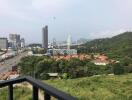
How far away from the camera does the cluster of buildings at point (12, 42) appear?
122000 mm

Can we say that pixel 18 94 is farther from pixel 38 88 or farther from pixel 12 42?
pixel 12 42

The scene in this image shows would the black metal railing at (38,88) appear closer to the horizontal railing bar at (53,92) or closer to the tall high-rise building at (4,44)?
A: the horizontal railing bar at (53,92)

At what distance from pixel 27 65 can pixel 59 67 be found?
269 inches

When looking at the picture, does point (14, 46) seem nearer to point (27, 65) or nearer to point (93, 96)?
point (27, 65)

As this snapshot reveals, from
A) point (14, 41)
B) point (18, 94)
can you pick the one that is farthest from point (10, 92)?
point (14, 41)

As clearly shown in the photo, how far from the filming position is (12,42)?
130250 millimetres

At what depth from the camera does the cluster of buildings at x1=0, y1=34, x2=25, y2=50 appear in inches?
4803

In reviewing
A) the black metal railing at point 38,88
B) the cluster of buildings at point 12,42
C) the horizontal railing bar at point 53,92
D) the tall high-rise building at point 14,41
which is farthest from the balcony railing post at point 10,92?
the tall high-rise building at point 14,41

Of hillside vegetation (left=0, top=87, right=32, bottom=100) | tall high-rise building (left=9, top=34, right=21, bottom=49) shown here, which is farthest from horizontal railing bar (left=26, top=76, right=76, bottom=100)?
tall high-rise building (left=9, top=34, right=21, bottom=49)

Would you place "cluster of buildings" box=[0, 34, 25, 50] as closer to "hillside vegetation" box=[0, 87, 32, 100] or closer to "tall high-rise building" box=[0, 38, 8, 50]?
"tall high-rise building" box=[0, 38, 8, 50]

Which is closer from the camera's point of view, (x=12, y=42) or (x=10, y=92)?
(x=10, y=92)

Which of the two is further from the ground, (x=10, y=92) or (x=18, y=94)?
(x=10, y=92)

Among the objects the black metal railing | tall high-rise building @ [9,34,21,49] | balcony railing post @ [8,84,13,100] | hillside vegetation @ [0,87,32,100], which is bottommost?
hillside vegetation @ [0,87,32,100]

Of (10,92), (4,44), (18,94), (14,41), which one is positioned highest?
(14,41)
